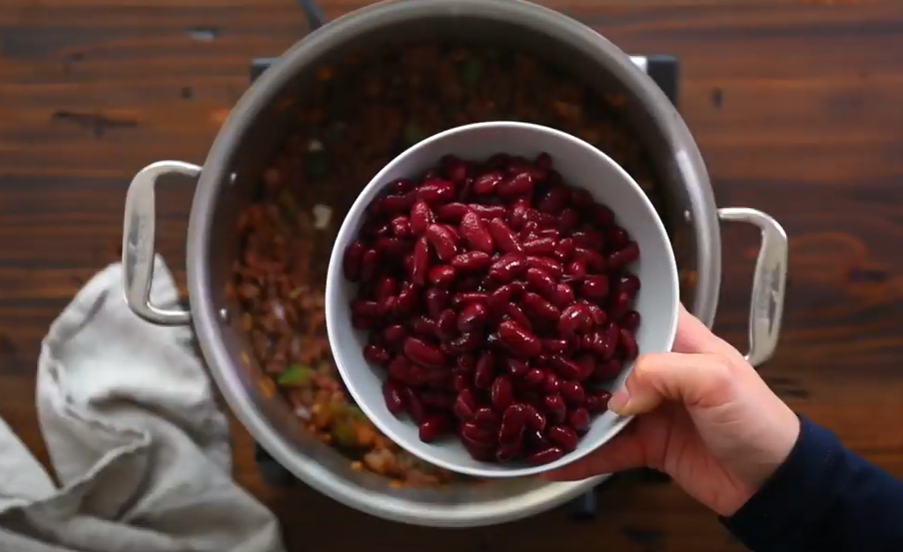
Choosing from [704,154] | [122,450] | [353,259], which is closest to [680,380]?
[353,259]

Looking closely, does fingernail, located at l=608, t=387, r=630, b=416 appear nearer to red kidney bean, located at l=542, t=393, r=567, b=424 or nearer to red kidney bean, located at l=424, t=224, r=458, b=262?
red kidney bean, located at l=542, t=393, r=567, b=424

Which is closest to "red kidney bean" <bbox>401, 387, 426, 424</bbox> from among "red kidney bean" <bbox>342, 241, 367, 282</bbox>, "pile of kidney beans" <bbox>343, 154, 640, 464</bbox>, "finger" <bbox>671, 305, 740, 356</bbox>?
"pile of kidney beans" <bbox>343, 154, 640, 464</bbox>

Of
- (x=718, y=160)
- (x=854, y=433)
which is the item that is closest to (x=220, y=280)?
(x=718, y=160)

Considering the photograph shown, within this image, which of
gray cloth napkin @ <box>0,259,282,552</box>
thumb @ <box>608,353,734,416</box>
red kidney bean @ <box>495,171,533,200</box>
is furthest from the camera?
gray cloth napkin @ <box>0,259,282,552</box>

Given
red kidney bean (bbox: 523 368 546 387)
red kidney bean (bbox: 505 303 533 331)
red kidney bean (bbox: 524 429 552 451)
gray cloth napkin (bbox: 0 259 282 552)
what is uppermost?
red kidney bean (bbox: 505 303 533 331)

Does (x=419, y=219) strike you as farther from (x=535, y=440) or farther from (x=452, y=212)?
(x=535, y=440)

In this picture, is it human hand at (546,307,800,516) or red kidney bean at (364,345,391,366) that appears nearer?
human hand at (546,307,800,516)

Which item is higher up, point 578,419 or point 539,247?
point 539,247
